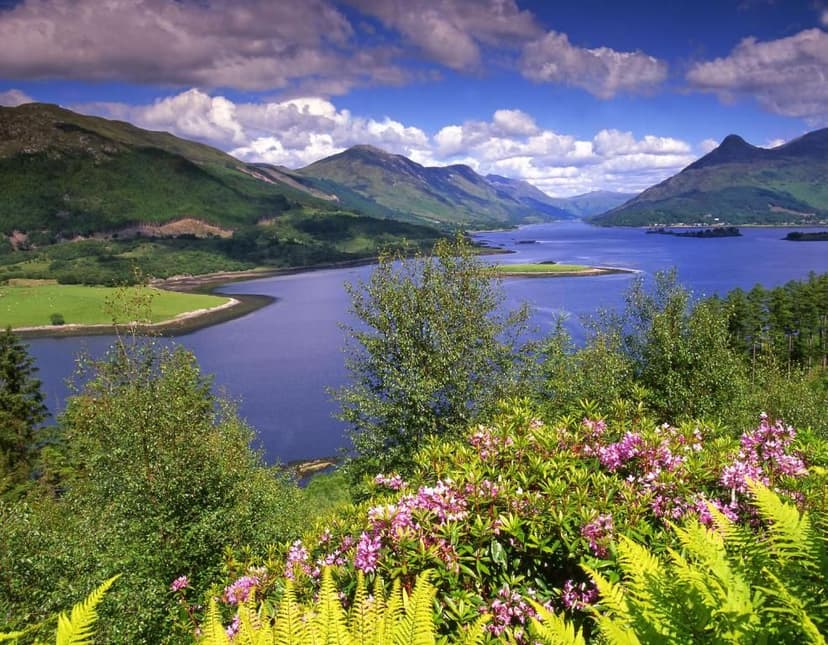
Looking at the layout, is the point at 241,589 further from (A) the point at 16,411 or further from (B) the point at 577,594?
(A) the point at 16,411

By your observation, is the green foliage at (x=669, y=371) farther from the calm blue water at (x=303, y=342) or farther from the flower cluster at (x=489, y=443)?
the flower cluster at (x=489, y=443)

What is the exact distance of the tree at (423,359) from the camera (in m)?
20.3

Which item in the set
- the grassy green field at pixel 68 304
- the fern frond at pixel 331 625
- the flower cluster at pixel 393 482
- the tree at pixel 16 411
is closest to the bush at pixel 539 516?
the flower cluster at pixel 393 482

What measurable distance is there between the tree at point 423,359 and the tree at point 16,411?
122 ft

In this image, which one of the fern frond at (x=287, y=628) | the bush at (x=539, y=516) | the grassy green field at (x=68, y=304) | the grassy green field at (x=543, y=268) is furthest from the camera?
the grassy green field at (x=543, y=268)

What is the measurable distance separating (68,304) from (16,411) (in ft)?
407

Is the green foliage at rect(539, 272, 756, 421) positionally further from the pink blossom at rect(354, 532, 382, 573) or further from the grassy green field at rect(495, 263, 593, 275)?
the grassy green field at rect(495, 263, 593, 275)

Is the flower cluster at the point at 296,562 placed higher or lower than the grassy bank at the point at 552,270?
lower

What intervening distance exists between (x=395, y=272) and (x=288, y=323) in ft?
343

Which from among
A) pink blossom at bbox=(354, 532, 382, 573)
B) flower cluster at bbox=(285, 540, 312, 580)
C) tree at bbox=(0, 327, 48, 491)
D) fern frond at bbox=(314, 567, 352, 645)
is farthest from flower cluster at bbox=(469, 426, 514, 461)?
tree at bbox=(0, 327, 48, 491)

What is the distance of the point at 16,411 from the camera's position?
154ft

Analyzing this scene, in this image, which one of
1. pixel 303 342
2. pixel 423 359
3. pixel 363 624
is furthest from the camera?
pixel 303 342

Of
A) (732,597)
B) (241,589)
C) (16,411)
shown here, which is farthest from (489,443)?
(16,411)

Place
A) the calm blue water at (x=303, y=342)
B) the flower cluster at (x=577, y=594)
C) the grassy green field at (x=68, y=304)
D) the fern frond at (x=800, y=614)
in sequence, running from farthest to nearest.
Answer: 1. the grassy green field at (x=68, y=304)
2. the calm blue water at (x=303, y=342)
3. the flower cluster at (x=577, y=594)
4. the fern frond at (x=800, y=614)
